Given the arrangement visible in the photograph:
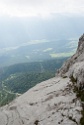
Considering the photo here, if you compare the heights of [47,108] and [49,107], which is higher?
[49,107]

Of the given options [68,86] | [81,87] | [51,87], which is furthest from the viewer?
[51,87]

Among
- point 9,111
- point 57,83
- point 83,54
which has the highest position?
point 83,54

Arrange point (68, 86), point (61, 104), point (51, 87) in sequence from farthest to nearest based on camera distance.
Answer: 1. point (51, 87)
2. point (68, 86)
3. point (61, 104)

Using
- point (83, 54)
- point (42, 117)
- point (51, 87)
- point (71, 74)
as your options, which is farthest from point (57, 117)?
point (83, 54)

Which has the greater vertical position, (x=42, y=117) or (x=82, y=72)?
(x=82, y=72)

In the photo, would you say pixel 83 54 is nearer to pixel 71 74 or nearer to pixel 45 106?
pixel 71 74

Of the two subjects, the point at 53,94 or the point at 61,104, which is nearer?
the point at 61,104

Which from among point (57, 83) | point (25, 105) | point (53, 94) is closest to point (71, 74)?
point (57, 83)
